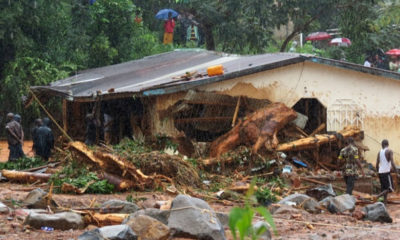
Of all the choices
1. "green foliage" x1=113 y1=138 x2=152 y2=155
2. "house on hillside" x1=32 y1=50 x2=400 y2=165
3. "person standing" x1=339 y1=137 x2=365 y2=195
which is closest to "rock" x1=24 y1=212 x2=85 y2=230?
"green foliage" x1=113 y1=138 x2=152 y2=155

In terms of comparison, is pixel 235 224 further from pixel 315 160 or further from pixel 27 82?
pixel 27 82

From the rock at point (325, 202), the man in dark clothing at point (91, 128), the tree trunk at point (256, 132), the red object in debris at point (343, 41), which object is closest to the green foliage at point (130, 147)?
the tree trunk at point (256, 132)

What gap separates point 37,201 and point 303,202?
4.38 m

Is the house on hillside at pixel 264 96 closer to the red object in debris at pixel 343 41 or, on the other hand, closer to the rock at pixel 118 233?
the rock at pixel 118 233

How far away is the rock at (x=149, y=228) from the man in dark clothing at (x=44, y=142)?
352 inches

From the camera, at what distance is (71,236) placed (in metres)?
8.80

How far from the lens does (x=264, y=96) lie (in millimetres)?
16844

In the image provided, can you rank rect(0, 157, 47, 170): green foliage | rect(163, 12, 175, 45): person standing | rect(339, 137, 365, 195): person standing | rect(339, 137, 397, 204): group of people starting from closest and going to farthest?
rect(339, 137, 397, 204): group of people < rect(339, 137, 365, 195): person standing < rect(0, 157, 47, 170): green foliage < rect(163, 12, 175, 45): person standing

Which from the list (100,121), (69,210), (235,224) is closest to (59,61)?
(100,121)

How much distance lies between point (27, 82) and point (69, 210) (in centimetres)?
1612

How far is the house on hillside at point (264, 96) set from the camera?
1623 cm

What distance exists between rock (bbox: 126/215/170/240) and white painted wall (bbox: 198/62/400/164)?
343 inches

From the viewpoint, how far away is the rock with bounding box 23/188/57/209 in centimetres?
1067

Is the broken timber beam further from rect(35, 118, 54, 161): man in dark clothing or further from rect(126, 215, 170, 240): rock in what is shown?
rect(126, 215, 170, 240): rock
